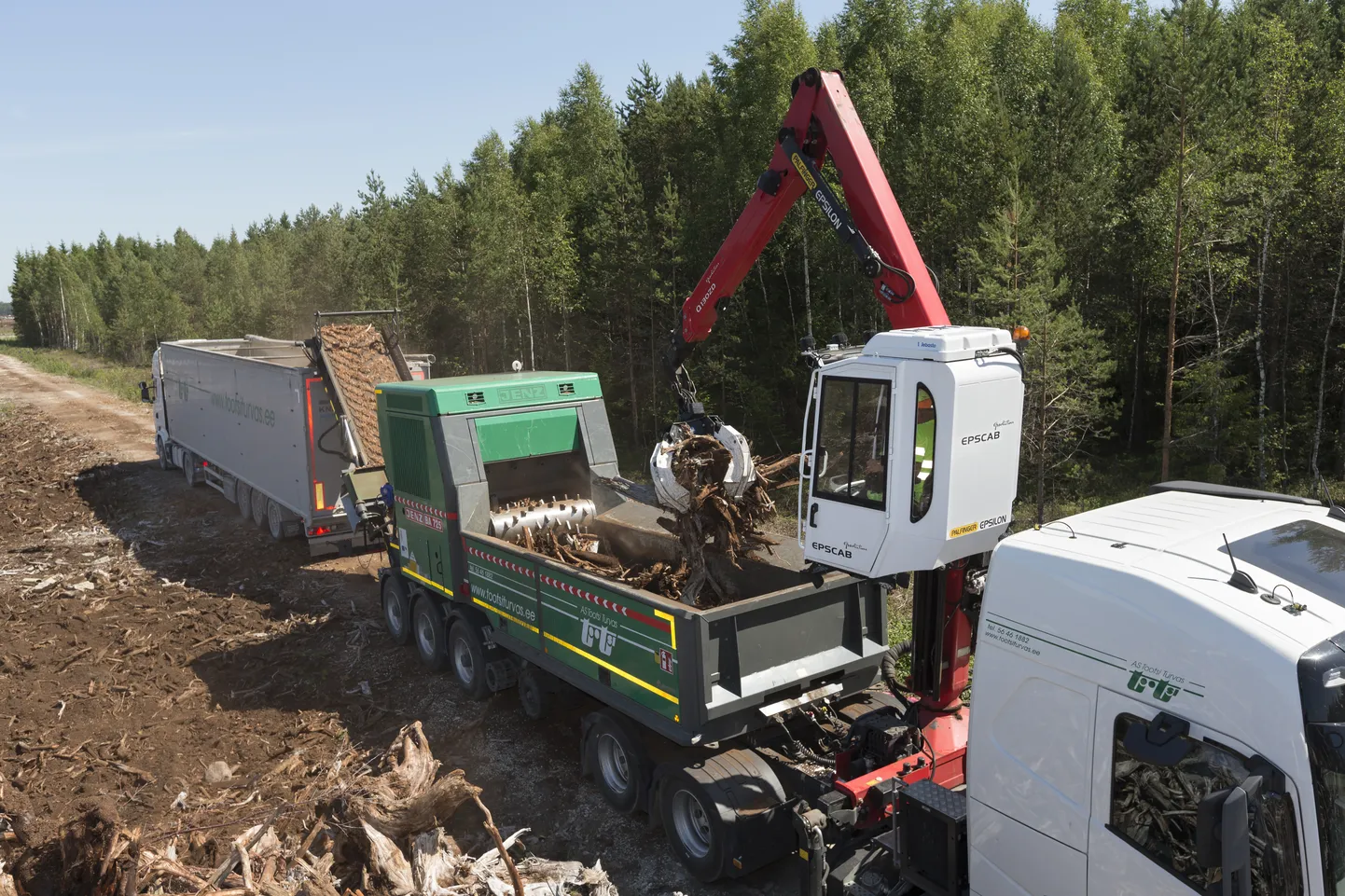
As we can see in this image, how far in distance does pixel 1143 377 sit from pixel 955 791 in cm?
2463

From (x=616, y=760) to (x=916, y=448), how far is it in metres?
3.74

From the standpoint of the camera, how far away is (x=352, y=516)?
12.5m

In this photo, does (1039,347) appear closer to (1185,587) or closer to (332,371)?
(332,371)

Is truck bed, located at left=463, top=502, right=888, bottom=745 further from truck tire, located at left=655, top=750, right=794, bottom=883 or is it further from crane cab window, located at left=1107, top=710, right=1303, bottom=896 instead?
crane cab window, located at left=1107, top=710, right=1303, bottom=896

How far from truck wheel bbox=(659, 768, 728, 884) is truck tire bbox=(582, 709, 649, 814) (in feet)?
1.32

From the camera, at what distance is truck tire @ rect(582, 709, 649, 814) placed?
684cm

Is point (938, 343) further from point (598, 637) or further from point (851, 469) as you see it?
point (598, 637)

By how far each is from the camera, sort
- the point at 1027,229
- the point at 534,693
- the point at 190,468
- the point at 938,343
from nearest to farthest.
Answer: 1. the point at 938,343
2. the point at 534,693
3. the point at 1027,229
4. the point at 190,468

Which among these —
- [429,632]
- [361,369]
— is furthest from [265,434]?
[429,632]

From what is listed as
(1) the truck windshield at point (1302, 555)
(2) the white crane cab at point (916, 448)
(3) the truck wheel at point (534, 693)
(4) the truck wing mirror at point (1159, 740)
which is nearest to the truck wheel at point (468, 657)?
(3) the truck wheel at point (534, 693)

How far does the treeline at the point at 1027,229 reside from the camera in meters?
18.3

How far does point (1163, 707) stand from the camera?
3273mm

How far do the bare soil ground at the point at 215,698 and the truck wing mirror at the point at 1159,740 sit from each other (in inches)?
146

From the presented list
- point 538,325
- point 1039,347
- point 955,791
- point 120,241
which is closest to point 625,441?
point 538,325
